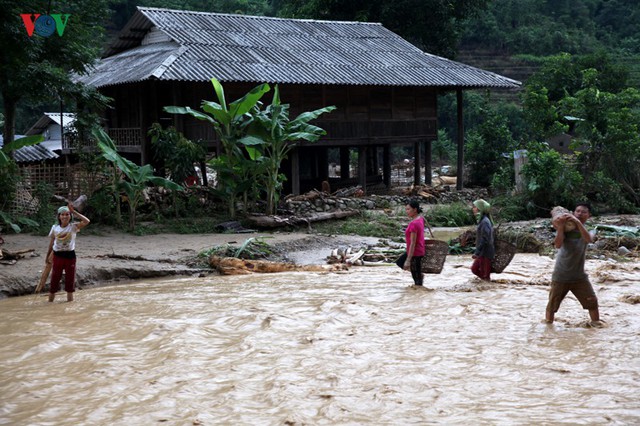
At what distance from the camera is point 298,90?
71.7ft

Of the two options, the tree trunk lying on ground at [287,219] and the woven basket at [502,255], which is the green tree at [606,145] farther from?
the woven basket at [502,255]

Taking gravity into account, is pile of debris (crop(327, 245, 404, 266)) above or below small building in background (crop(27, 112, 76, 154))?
below

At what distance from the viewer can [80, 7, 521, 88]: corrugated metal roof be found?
19.6m

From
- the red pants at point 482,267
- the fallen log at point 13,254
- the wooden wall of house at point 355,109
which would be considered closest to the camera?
the red pants at point 482,267

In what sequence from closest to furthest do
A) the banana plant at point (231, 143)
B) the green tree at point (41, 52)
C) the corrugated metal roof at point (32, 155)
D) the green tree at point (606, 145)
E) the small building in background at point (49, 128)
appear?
the green tree at point (41, 52) → the banana plant at point (231, 143) → the green tree at point (606, 145) → the corrugated metal roof at point (32, 155) → the small building in background at point (49, 128)

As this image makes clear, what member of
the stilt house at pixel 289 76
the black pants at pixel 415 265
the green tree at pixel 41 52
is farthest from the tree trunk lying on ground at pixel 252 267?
the stilt house at pixel 289 76

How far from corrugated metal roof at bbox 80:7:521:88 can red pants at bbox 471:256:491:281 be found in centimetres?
1002

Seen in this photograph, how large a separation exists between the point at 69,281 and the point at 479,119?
32.3 meters

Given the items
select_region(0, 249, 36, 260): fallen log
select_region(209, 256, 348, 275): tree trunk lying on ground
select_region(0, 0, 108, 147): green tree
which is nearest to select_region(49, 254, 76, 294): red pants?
select_region(0, 249, 36, 260): fallen log

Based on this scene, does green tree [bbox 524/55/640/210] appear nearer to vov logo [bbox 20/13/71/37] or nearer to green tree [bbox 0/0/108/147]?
green tree [bbox 0/0/108/147]

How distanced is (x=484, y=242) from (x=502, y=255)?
477 millimetres

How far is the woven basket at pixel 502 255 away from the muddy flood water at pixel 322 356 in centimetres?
34

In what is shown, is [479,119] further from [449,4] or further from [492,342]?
[492,342]

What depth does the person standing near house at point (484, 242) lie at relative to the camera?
10117 mm
